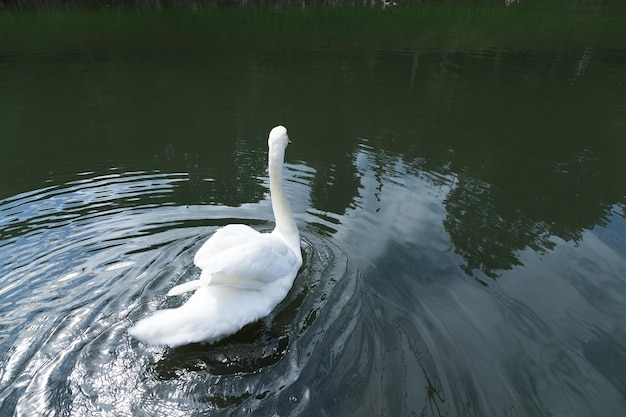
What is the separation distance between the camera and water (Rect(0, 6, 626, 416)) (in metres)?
3.47

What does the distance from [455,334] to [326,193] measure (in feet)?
10.0

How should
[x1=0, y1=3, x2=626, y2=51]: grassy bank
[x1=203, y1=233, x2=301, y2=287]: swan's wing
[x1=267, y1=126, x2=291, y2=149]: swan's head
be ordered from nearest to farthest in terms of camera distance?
[x1=203, y1=233, x2=301, y2=287]: swan's wing
[x1=267, y1=126, x2=291, y2=149]: swan's head
[x1=0, y1=3, x2=626, y2=51]: grassy bank

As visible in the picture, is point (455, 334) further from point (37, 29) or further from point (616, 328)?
point (37, 29)

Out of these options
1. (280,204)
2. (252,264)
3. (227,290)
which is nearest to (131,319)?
(227,290)

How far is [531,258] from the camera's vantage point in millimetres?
5082

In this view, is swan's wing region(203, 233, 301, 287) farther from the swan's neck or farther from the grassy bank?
the grassy bank

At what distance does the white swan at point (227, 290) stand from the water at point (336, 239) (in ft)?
1.21

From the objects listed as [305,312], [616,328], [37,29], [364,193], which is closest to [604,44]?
[364,193]

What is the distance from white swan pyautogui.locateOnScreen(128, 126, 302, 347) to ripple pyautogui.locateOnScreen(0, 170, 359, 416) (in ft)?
1.19

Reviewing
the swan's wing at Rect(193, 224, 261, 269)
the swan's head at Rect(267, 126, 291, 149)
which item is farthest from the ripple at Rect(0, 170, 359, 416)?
the swan's head at Rect(267, 126, 291, 149)

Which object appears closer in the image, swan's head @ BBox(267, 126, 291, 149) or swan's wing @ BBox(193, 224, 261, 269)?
swan's wing @ BBox(193, 224, 261, 269)

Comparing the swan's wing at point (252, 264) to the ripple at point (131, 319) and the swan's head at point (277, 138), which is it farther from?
the swan's head at point (277, 138)

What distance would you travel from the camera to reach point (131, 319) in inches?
157

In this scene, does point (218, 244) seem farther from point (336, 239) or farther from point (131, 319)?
point (336, 239)
